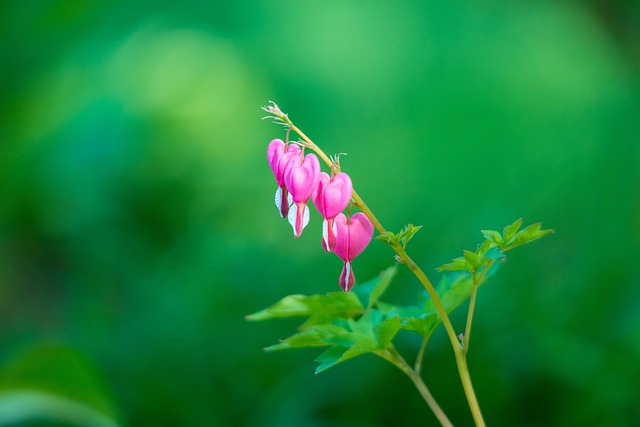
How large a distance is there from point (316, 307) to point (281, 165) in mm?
242

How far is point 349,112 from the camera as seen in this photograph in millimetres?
2848

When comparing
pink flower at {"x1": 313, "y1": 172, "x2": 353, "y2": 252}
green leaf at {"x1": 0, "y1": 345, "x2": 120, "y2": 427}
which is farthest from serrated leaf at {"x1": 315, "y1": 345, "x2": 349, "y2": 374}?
green leaf at {"x1": 0, "y1": 345, "x2": 120, "y2": 427}

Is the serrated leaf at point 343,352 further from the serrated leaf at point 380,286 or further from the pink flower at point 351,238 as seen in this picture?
the serrated leaf at point 380,286

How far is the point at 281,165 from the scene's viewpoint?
941mm

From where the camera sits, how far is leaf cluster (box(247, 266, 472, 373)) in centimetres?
91

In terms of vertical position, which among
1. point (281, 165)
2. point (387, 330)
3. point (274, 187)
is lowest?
point (387, 330)

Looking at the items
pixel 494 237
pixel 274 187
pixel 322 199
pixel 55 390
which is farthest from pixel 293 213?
pixel 274 187

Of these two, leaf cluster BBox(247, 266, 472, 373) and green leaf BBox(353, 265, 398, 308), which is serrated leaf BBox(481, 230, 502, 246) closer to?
leaf cluster BBox(247, 266, 472, 373)

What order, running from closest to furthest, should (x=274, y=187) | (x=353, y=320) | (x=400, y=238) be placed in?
(x=400, y=238) < (x=353, y=320) < (x=274, y=187)

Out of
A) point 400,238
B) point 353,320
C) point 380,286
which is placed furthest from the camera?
point 380,286

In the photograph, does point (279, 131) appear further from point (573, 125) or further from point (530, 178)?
point (573, 125)

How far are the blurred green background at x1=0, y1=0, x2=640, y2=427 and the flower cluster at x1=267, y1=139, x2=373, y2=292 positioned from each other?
3.67 ft

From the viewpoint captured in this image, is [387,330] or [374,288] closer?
[387,330]

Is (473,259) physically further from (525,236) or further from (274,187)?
(274,187)
